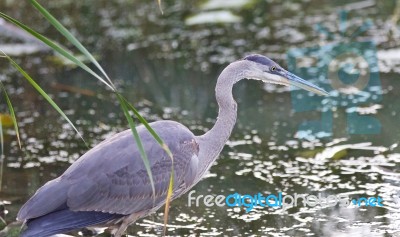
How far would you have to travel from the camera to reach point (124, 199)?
412 cm

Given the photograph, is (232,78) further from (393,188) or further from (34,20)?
(34,20)

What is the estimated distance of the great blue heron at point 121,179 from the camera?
3.92 metres

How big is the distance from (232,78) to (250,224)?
2.67 ft

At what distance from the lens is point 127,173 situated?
4121mm

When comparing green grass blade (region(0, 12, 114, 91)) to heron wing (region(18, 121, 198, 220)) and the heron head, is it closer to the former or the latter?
heron wing (region(18, 121, 198, 220))

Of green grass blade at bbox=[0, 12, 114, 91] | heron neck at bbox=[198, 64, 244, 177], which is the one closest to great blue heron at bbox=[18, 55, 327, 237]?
heron neck at bbox=[198, 64, 244, 177]

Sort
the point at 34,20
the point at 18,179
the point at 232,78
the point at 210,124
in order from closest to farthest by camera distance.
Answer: the point at 232,78 → the point at 18,179 → the point at 210,124 → the point at 34,20

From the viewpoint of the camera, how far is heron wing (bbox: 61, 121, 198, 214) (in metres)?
4.03

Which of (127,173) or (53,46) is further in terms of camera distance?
(127,173)

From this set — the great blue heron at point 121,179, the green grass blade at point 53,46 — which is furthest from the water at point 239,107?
the green grass blade at point 53,46

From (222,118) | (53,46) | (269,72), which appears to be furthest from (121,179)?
(53,46)

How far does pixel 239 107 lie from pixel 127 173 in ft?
8.22

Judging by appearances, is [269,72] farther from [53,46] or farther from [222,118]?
[53,46]

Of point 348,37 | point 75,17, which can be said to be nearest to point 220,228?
point 348,37
